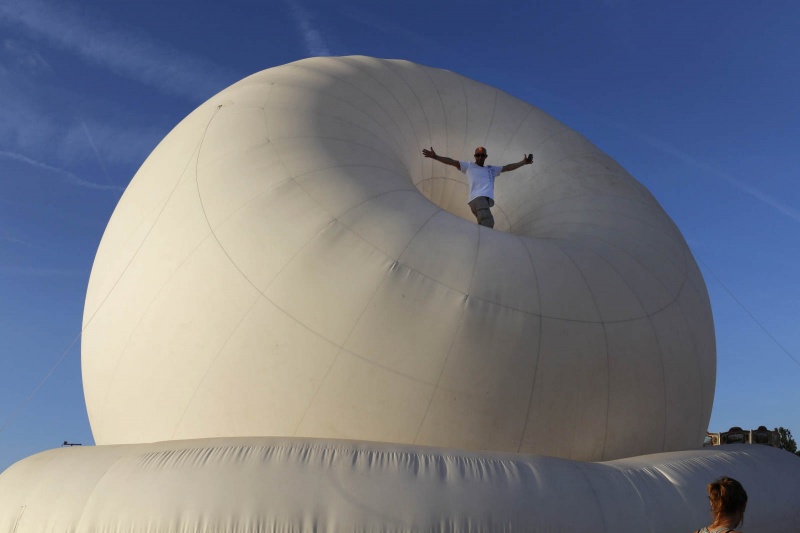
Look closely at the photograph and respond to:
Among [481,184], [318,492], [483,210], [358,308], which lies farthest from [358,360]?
[481,184]

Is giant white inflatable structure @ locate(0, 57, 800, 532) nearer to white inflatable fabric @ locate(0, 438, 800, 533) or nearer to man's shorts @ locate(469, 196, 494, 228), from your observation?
white inflatable fabric @ locate(0, 438, 800, 533)

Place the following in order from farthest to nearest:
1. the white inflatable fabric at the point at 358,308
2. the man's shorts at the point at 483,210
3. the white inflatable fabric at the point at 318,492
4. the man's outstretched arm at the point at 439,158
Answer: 1. the man's shorts at the point at 483,210
2. the man's outstretched arm at the point at 439,158
3. the white inflatable fabric at the point at 358,308
4. the white inflatable fabric at the point at 318,492

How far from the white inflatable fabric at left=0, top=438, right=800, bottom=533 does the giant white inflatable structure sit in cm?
2

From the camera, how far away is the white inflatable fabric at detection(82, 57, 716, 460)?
525cm

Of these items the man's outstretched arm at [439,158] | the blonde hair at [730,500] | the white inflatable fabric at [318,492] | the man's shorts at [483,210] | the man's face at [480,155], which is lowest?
the white inflatable fabric at [318,492]

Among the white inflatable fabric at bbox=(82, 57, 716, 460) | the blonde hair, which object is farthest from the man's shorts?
the blonde hair

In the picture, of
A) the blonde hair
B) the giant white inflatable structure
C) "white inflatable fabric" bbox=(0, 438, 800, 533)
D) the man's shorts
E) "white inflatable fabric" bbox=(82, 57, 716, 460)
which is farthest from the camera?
the man's shorts

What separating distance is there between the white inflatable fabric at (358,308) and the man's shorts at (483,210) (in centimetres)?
57

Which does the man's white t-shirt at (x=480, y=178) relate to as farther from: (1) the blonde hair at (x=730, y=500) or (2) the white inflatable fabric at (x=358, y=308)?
(1) the blonde hair at (x=730, y=500)

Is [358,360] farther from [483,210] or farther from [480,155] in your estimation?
[480,155]

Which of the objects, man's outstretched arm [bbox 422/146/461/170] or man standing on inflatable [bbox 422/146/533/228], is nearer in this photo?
man's outstretched arm [bbox 422/146/461/170]

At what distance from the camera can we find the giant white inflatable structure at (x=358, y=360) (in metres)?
4.27

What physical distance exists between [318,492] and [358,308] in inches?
63.3

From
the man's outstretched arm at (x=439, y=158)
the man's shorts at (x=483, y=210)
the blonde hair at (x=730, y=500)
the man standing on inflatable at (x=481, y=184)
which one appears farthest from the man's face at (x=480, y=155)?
the blonde hair at (x=730, y=500)
